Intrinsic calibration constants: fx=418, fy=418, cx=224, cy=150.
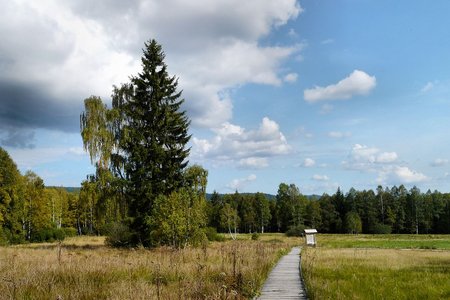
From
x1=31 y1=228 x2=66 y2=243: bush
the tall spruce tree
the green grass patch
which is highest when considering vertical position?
the tall spruce tree

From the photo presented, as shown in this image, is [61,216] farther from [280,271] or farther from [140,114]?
[280,271]

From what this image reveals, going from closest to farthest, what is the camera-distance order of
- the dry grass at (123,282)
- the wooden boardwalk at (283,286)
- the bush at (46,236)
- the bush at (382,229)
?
the dry grass at (123,282) → the wooden boardwalk at (283,286) → the bush at (46,236) → the bush at (382,229)

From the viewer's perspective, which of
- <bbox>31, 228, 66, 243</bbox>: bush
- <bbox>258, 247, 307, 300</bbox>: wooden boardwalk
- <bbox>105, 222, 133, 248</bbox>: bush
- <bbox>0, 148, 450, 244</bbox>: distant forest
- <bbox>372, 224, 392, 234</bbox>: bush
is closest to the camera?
<bbox>258, 247, 307, 300</bbox>: wooden boardwalk

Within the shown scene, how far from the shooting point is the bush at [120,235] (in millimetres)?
29781

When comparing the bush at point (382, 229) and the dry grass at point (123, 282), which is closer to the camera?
the dry grass at point (123, 282)

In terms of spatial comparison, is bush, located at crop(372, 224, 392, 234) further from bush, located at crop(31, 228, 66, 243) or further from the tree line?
bush, located at crop(31, 228, 66, 243)

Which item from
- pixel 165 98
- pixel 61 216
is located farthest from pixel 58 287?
pixel 61 216

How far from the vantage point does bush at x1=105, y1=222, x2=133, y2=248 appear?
97.7ft

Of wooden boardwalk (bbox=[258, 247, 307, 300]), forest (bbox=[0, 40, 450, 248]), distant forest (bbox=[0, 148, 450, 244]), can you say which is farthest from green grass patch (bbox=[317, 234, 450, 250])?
wooden boardwalk (bbox=[258, 247, 307, 300])

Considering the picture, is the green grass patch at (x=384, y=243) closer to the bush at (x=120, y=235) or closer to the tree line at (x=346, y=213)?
the bush at (x=120, y=235)

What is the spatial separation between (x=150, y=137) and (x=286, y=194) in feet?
267

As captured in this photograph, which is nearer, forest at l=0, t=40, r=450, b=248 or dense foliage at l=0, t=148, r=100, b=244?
forest at l=0, t=40, r=450, b=248

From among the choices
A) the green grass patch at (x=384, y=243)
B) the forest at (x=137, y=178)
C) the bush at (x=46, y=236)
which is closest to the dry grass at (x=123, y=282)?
the forest at (x=137, y=178)

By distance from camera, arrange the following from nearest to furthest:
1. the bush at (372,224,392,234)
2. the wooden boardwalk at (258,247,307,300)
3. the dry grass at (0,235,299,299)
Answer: the dry grass at (0,235,299,299) → the wooden boardwalk at (258,247,307,300) → the bush at (372,224,392,234)
